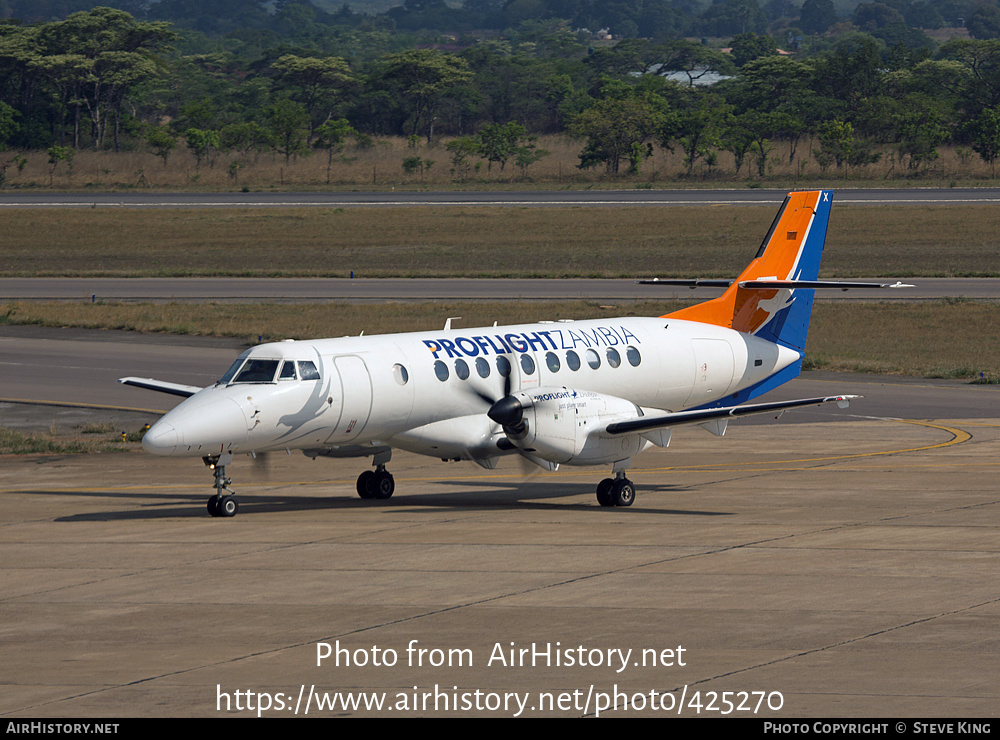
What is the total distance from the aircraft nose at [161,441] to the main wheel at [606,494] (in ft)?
27.3

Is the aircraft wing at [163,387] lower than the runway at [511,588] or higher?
higher

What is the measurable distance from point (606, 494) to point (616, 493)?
202mm

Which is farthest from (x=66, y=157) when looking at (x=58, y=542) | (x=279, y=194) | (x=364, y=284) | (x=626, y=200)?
(x=58, y=542)

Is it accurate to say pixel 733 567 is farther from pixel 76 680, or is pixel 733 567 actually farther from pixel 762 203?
pixel 762 203

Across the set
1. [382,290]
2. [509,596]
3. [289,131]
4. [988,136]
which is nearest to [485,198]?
[289,131]

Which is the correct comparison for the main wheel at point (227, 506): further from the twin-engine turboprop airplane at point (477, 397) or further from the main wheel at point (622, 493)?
the main wheel at point (622, 493)

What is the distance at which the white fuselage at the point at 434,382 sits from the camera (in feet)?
73.1

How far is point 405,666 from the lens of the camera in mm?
13797

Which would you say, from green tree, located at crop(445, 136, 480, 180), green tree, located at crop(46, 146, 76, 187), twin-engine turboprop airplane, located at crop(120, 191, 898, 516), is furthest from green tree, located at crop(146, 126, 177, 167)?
twin-engine turboprop airplane, located at crop(120, 191, 898, 516)

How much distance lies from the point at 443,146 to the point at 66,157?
37705 mm

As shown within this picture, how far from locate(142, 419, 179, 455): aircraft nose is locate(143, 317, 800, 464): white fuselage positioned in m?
0.02

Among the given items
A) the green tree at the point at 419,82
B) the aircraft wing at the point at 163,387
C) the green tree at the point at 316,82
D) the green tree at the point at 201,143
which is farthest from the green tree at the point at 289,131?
the aircraft wing at the point at 163,387

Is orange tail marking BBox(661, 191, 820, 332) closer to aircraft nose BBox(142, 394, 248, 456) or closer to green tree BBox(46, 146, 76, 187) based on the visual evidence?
aircraft nose BBox(142, 394, 248, 456)

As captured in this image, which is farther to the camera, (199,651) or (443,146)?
(443,146)
